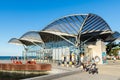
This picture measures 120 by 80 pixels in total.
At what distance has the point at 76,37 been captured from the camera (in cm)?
5728

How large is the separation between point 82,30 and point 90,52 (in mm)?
5599

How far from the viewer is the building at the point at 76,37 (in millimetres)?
52450

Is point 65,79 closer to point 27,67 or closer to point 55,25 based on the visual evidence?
point 27,67

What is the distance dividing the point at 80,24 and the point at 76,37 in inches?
201

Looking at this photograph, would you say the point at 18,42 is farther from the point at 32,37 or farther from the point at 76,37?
the point at 76,37

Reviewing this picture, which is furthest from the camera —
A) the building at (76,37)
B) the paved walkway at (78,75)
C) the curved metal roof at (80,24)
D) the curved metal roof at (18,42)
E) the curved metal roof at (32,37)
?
the curved metal roof at (18,42)

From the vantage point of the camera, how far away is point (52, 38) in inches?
2687

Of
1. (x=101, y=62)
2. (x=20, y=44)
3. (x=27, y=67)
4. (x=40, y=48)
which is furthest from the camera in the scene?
(x=20, y=44)

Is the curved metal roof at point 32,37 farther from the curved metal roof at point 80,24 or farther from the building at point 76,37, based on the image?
the curved metal roof at point 80,24

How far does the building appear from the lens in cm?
5245

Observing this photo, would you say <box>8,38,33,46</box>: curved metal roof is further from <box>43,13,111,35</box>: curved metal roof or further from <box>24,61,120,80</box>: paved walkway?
<box>24,61,120,80</box>: paved walkway

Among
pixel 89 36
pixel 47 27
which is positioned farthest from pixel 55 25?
pixel 89 36

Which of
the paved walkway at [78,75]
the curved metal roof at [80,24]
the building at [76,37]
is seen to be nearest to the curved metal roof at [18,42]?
the building at [76,37]

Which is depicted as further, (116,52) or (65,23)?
(116,52)
